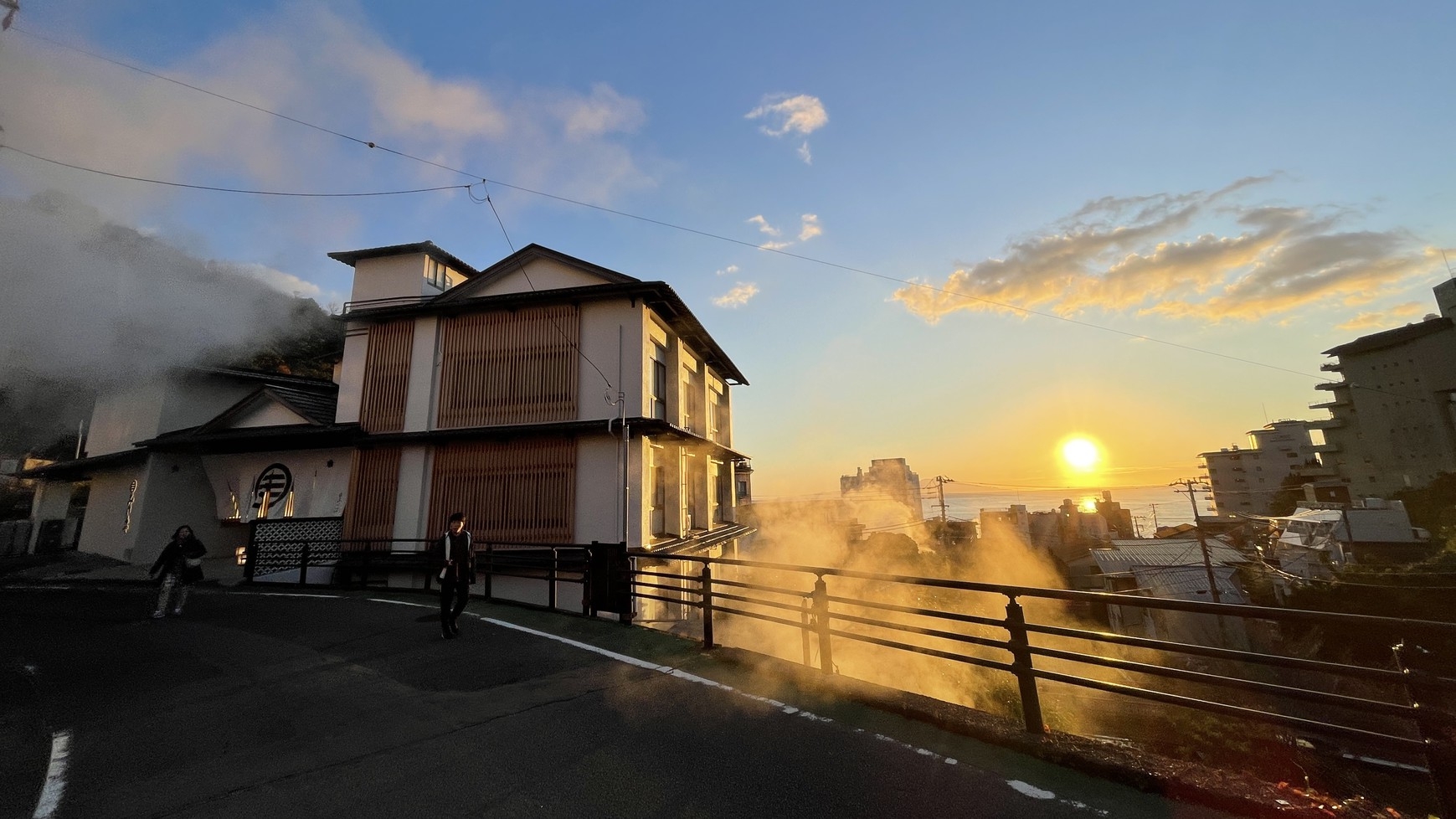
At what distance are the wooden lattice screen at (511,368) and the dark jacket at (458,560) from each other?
627cm

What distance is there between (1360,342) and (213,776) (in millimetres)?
71203

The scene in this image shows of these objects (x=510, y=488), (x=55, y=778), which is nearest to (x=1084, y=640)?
(x=55, y=778)

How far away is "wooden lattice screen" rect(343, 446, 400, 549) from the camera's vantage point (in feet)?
49.1

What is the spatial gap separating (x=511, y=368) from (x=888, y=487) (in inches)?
2972

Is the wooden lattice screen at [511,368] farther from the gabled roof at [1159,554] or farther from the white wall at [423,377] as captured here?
the gabled roof at [1159,554]

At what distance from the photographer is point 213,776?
406 cm

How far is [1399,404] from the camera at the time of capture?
42.1 meters

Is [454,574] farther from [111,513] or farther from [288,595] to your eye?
[111,513]

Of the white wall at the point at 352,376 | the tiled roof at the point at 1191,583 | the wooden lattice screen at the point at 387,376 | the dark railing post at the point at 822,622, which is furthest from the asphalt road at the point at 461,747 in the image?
the tiled roof at the point at 1191,583

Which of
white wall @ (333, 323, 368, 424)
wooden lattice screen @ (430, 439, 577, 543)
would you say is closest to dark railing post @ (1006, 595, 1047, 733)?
wooden lattice screen @ (430, 439, 577, 543)

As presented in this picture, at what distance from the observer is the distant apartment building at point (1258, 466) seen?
62.2 metres

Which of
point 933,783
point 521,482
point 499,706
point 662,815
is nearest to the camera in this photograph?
point 662,815

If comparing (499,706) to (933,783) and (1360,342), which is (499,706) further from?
(1360,342)

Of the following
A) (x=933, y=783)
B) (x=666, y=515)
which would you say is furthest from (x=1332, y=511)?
(x=933, y=783)
